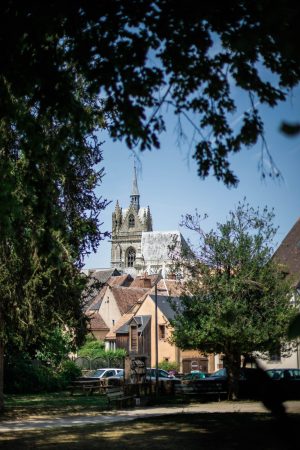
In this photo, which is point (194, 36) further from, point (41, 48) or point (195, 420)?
point (195, 420)

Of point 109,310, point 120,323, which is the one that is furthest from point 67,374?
point 109,310

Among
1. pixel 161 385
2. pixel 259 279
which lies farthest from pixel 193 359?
pixel 259 279

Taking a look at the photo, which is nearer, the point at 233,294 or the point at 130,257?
the point at 233,294

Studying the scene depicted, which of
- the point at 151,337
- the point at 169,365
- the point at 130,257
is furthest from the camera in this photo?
the point at 130,257

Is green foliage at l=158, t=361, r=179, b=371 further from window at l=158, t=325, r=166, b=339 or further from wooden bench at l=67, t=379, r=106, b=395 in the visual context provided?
wooden bench at l=67, t=379, r=106, b=395

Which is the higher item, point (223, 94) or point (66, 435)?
point (223, 94)

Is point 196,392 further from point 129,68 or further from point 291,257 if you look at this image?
point 129,68

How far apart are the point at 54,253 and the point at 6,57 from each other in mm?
5696

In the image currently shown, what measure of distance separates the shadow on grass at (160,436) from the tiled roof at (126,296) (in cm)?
5982

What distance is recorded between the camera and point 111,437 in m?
15.8

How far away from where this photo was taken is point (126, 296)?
82.0 metres

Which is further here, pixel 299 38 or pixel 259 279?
pixel 259 279

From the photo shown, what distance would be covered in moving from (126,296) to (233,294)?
52.0m

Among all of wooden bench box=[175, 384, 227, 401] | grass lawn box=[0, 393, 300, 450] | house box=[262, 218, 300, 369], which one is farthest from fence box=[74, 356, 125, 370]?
grass lawn box=[0, 393, 300, 450]
